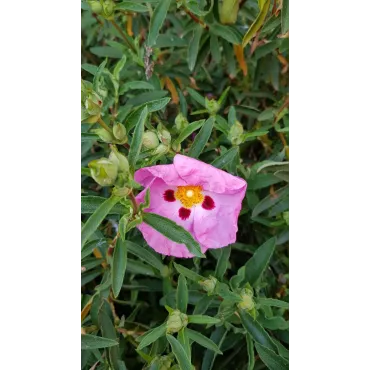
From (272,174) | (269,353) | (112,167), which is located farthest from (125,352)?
(112,167)

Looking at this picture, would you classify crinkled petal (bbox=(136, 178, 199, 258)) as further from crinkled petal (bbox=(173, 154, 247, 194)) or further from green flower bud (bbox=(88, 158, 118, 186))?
green flower bud (bbox=(88, 158, 118, 186))

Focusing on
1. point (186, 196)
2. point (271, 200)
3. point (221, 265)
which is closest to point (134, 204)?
point (186, 196)

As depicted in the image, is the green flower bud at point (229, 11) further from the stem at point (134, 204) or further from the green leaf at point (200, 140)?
the stem at point (134, 204)

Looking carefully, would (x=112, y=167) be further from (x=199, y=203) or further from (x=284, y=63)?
(x=284, y=63)

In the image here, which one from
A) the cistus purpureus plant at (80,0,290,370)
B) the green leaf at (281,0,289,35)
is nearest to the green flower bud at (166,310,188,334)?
the cistus purpureus plant at (80,0,290,370)

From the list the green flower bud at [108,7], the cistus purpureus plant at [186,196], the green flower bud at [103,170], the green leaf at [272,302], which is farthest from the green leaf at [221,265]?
the green flower bud at [108,7]

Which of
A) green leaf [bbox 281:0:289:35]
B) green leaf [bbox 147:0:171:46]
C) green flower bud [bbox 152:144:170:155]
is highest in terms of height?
green leaf [bbox 281:0:289:35]

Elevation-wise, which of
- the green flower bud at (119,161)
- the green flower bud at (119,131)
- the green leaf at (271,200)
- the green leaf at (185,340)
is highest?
the green flower bud at (119,161)
